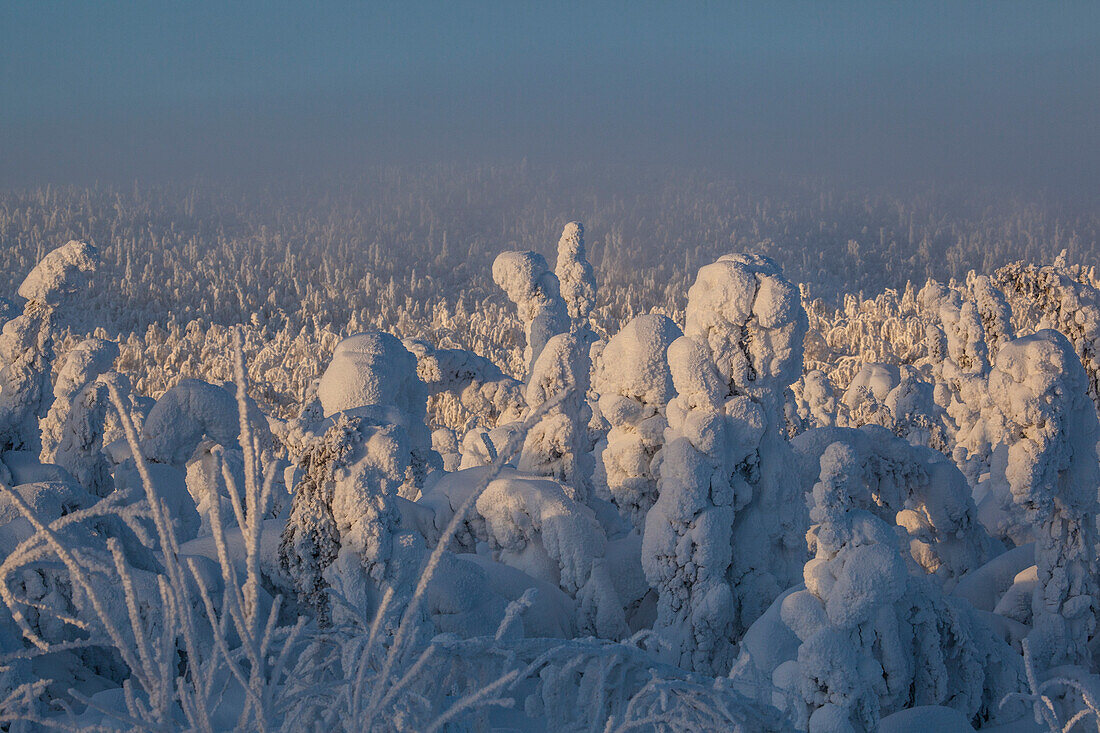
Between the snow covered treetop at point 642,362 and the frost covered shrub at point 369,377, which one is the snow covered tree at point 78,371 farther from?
the snow covered treetop at point 642,362

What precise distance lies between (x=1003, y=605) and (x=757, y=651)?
240cm

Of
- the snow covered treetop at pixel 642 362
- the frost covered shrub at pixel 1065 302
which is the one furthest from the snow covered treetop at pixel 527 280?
the frost covered shrub at pixel 1065 302

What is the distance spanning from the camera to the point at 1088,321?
6.85 metres

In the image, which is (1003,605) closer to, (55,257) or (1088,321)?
(1088,321)

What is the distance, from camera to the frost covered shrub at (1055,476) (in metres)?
5.77

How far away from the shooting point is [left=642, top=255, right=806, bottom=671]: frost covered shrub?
19.5 feet

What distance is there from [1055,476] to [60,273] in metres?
7.06

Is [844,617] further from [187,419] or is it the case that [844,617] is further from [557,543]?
[187,419]

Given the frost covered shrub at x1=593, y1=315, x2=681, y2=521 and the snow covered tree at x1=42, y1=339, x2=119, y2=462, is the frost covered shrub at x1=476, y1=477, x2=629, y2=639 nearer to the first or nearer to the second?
the frost covered shrub at x1=593, y1=315, x2=681, y2=521

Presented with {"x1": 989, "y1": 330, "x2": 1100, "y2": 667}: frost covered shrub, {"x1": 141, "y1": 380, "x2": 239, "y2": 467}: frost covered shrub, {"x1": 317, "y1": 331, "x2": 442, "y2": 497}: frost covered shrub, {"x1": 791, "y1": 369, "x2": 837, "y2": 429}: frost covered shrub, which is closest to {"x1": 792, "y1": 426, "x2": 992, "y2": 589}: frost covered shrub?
{"x1": 989, "y1": 330, "x2": 1100, "y2": 667}: frost covered shrub

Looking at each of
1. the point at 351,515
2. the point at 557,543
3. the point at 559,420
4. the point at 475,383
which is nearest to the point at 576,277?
the point at 475,383

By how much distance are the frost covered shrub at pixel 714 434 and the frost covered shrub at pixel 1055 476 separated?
1.32 meters

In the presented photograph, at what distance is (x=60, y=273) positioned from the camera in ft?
24.4

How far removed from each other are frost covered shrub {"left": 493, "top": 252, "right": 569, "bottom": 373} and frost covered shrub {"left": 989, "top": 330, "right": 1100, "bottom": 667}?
4.60 meters
